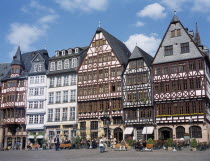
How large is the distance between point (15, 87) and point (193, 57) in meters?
32.8

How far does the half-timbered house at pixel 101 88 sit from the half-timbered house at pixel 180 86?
6476 mm

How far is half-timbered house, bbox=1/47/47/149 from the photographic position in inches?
2148

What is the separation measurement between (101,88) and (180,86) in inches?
515

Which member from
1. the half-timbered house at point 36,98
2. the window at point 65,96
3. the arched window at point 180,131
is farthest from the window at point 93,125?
the arched window at point 180,131

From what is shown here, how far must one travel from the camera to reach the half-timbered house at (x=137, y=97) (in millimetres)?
44031

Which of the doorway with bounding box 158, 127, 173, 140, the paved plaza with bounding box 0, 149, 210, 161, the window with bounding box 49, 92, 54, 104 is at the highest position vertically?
the window with bounding box 49, 92, 54, 104

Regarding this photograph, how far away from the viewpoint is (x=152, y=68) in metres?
44.8

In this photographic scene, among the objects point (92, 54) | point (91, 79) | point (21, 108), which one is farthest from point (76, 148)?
point (21, 108)

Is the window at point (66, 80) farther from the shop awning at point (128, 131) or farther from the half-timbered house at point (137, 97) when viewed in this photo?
the shop awning at point (128, 131)

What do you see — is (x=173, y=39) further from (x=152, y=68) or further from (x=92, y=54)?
(x=92, y=54)

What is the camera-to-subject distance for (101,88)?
4869cm

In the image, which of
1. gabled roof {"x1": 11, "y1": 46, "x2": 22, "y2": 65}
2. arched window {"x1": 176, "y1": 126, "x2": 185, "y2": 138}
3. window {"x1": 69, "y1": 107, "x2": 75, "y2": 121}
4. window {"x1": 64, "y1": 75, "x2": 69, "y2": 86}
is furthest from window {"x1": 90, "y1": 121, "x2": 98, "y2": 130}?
gabled roof {"x1": 11, "y1": 46, "x2": 22, "y2": 65}

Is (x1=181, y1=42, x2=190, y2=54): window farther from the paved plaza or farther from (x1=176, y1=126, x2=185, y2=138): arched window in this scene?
the paved plaza

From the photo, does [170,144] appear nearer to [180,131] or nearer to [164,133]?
[180,131]
